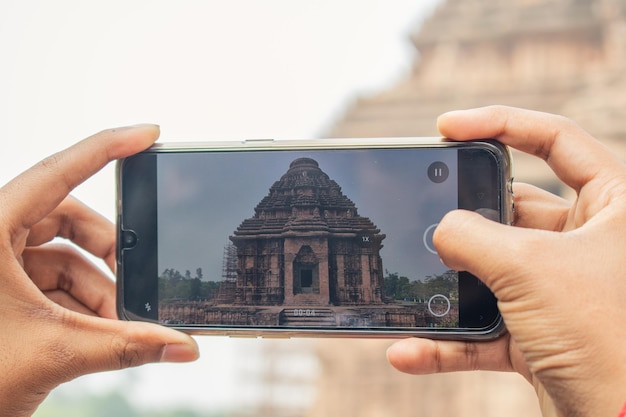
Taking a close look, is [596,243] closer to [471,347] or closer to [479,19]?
[471,347]

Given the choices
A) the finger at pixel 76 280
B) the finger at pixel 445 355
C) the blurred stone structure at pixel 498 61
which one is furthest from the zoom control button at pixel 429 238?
the blurred stone structure at pixel 498 61

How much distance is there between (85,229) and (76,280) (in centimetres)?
11

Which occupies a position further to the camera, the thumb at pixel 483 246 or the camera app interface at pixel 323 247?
the camera app interface at pixel 323 247

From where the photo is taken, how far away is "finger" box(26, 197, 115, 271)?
1564 millimetres

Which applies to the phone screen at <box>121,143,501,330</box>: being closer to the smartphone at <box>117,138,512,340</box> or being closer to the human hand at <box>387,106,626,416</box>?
the smartphone at <box>117,138,512,340</box>

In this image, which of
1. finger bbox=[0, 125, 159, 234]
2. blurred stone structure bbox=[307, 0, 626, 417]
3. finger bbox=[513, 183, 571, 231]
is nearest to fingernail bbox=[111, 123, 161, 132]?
finger bbox=[0, 125, 159, 234]

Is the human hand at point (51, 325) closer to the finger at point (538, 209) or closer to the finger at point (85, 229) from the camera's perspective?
the finger at point (85, 229)

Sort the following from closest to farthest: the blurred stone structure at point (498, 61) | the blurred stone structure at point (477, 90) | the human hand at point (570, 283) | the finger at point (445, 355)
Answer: the human hand at point (570, 283) < the finger at point (445, 355) < the blurred stone structure at point (477, 90) < the blurred stone structure at point (498, 61)

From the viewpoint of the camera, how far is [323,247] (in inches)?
52.7

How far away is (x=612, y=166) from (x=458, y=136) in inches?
10.4

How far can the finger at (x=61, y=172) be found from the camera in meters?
1.24

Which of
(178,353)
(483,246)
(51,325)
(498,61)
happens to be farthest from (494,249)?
(498,61)

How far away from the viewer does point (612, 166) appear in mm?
1158

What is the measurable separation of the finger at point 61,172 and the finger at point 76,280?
288 millimetres
